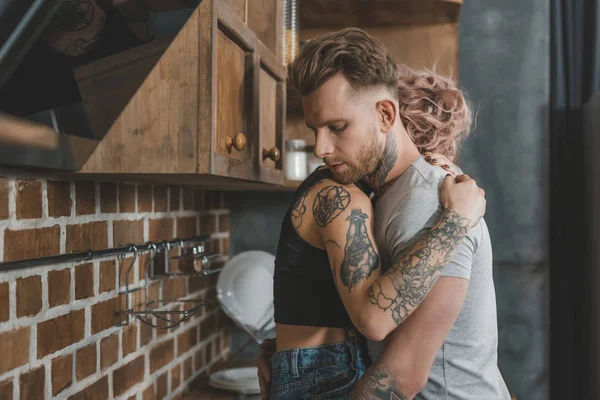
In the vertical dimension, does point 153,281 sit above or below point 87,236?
below

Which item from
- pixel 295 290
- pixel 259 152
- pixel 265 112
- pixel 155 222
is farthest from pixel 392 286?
pixel 155 222

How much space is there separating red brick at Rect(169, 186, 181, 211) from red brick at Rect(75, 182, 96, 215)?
496 millimetres

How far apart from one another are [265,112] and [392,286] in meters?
0.73

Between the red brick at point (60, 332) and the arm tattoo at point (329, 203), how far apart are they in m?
0.56

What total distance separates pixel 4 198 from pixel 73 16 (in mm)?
360

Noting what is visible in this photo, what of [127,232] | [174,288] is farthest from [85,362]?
[174,288]

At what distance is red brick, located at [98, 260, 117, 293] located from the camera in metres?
1.49

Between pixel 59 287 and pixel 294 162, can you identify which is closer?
pixel 59 287

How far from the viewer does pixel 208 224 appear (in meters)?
2.33

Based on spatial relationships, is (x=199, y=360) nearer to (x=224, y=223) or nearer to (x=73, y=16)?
(x=224, y=223)

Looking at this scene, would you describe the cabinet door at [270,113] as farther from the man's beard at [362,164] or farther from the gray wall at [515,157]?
the gray wall at [515,157]

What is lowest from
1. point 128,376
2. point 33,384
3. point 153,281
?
point 128,376

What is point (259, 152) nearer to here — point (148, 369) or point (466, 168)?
point (148, 369)

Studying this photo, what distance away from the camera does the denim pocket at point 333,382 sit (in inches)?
49.6
